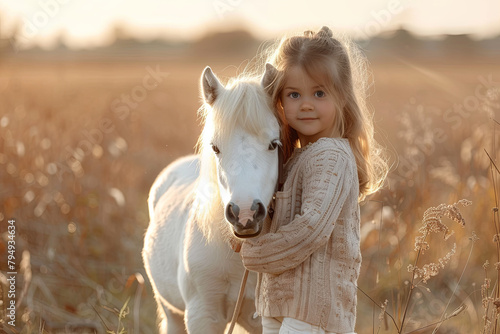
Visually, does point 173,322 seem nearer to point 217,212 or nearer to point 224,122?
point 217,212

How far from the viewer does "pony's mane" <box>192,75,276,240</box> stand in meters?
2.22

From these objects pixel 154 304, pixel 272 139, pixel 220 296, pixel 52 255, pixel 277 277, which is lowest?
pixel 154 304

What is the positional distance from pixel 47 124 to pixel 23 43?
2.40 metres

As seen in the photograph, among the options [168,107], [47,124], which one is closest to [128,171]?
[47,124]

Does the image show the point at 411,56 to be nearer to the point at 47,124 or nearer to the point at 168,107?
the point at 168,107

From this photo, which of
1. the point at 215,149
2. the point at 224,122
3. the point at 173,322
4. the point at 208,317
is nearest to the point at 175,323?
the point at 173,322

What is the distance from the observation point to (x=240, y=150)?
7.13 feet

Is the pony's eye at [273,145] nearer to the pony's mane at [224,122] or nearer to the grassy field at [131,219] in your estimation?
the pony's mane at [224,122]

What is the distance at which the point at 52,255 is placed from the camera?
5520mm

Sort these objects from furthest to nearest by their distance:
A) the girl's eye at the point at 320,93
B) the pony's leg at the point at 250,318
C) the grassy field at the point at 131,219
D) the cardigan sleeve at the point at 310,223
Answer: the grassy field at the point at 131,219 < the pony's leg at the point at 250,318 < the girl's eye at the point at 320,93 < the cardigan sleeve at the point at 310,223

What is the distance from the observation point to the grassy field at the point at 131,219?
4.23 metres

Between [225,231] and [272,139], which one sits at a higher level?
[272,139]

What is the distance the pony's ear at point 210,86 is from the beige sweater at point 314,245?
0.47 metres

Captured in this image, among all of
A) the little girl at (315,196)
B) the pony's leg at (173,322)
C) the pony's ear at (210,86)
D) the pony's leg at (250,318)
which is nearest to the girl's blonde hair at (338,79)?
the little girl at (315,196)
